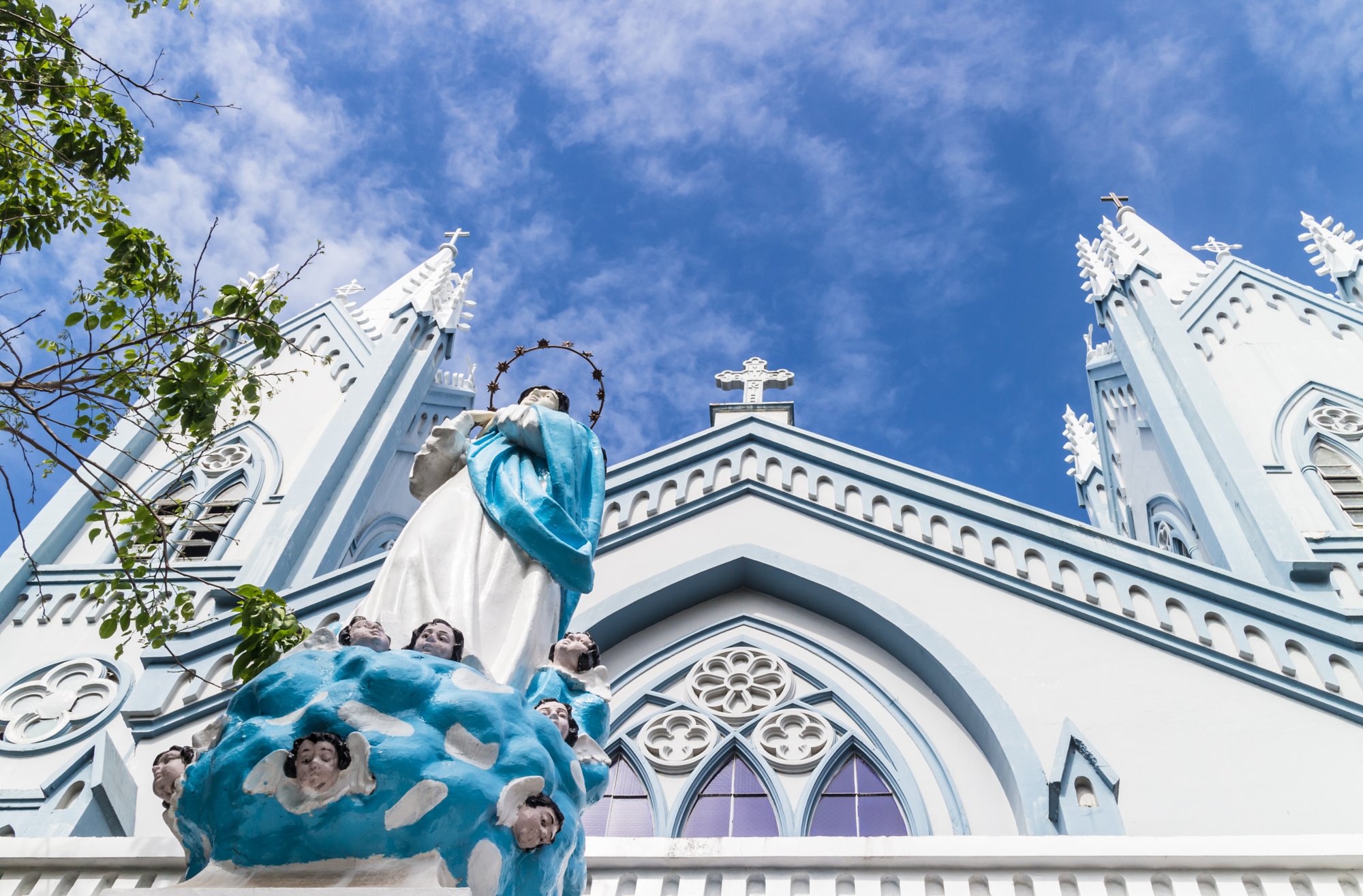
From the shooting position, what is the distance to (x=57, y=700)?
11.6 metres

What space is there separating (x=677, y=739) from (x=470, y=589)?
16.7 feet

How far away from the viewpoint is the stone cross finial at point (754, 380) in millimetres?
13703

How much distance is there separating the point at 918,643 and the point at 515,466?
5018mm

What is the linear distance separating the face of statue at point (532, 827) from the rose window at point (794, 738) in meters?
5.72

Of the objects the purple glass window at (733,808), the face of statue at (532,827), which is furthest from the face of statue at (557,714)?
the purple glass window at (733,808)

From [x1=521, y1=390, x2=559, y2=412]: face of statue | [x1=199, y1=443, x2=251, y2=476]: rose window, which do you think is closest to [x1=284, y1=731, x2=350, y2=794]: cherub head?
[x1=521, y1=390, x2=559, y2=412]: face of statue

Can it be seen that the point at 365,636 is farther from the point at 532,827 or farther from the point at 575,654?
the point at 575,654

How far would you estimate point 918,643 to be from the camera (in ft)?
31.0

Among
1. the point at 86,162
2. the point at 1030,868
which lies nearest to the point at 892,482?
the point at 1030,868

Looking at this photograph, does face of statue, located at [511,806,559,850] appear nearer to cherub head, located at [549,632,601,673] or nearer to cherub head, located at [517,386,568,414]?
cherub head, located at [549,632,601,673]

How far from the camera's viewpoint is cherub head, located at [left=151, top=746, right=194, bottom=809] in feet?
12.7

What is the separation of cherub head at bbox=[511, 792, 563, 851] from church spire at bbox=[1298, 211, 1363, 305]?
1599cm

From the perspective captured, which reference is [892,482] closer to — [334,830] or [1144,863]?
[1144,863]

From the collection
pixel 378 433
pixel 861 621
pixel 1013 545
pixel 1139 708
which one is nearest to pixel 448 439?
pixel 861 621
